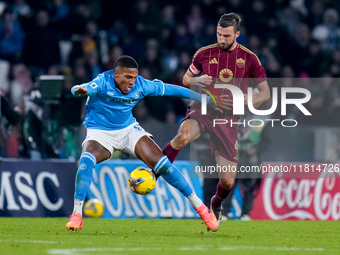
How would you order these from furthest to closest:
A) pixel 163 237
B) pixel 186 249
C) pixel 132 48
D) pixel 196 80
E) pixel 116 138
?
1. pixel 132 48
2. pixel 196 80
3. pixel 116 138
4. pixel 163 237
5. pixel 186 249

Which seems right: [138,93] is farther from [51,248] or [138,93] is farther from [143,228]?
[51,248]

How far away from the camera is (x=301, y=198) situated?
11914 millimetres

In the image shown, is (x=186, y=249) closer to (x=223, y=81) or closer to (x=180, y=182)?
(x=180, y=182)

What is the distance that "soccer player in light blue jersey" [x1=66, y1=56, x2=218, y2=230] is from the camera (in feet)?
27.8

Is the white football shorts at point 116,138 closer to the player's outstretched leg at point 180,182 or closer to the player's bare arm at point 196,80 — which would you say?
the player's outstretched leg at point 180,182

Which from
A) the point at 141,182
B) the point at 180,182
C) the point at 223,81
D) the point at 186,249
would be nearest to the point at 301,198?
the point at 223,81

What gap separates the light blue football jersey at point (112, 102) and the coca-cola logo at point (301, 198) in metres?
3.63

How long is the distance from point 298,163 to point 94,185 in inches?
125

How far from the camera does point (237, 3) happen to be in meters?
17.4

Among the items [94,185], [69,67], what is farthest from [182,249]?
[69,67]

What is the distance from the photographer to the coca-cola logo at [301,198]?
11875 mm

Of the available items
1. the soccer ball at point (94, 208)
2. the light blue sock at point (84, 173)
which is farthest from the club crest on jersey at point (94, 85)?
the soccer ball at point (94, 208)

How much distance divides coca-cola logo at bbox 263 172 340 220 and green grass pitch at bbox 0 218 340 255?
76 centimetres

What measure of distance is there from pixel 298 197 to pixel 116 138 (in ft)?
13.8
